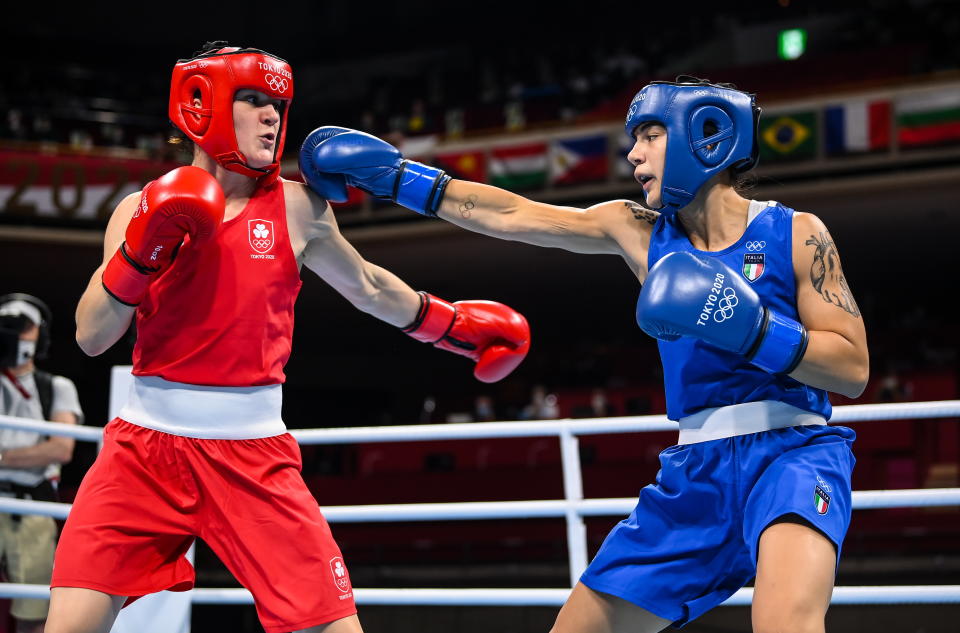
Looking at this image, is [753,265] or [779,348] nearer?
[779,348]

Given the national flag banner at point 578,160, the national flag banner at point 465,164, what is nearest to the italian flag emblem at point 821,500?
the national flag banner at point 578,160

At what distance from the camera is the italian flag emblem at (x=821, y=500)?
6.19ft

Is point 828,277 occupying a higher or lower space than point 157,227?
lower

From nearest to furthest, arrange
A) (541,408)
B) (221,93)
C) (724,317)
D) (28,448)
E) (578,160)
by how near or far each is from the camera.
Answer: (724,317)
(221,93)
(28,448)
(541,408)
(578,160)

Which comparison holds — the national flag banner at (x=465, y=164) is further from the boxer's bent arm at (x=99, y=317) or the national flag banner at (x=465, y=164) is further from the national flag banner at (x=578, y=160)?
the boxer's bent arm at (x=99, y=317)

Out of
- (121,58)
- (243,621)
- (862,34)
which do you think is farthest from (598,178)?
(121,58)

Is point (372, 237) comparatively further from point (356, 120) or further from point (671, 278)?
point (671, 278)

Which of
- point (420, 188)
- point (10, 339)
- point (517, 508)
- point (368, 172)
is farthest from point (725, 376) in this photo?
point (10, 339)

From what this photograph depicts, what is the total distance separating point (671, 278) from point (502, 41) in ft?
52.6

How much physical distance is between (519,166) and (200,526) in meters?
8.99

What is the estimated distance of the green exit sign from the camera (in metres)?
13.6

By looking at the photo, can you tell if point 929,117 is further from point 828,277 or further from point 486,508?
point 828,277

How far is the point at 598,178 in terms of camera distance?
34.5ft

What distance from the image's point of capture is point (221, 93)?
2.34m
